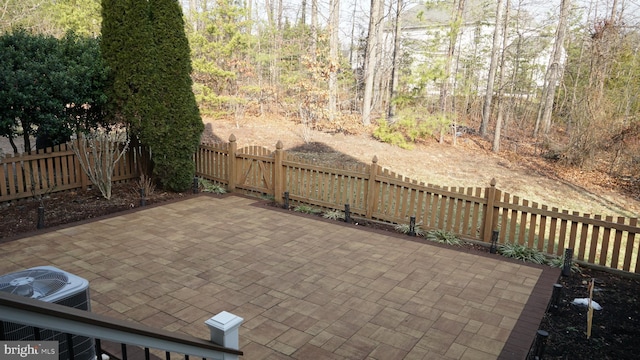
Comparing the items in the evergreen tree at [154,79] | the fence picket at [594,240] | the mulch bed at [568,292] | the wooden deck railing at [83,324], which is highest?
the evergreen tree at [154,79]

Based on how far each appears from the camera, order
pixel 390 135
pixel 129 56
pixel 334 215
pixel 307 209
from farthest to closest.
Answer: pixel 390 135 → pixel 129 56 → pixel 307 209 → pixel 334 215

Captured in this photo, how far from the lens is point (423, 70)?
1548 cm

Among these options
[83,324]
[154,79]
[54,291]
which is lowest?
[54,291]

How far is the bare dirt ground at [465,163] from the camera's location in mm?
10719

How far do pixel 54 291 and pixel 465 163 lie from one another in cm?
1292

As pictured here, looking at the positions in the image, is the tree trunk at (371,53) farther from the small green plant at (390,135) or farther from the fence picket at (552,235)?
the fence picket at (552,235)

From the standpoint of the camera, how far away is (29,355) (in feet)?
5.18

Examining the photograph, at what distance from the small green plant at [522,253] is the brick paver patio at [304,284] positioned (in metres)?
0.26

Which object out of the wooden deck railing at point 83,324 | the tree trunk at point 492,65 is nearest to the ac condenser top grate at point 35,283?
the wooden deck railing at point 83,324

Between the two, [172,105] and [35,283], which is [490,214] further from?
[172,105]

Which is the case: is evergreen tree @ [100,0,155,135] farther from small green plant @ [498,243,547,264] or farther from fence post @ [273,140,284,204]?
small green plant @ [498,243,547,264]

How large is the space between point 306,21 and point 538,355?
24.9 meters

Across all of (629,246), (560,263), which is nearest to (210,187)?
(560,263)

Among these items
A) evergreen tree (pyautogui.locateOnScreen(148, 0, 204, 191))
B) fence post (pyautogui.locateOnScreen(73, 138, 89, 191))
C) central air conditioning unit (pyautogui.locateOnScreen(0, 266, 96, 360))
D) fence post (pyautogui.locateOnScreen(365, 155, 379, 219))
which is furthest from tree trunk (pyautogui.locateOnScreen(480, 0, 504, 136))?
central air conditioning unit (pyautogui.locateOnScreen(0, 266, 96, 360))
